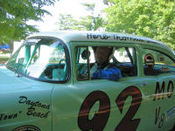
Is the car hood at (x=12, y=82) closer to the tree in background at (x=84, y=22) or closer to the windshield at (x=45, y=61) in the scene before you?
the windshield at (x=45, y=61)

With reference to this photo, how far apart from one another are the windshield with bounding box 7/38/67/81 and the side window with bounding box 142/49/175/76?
4.45ft

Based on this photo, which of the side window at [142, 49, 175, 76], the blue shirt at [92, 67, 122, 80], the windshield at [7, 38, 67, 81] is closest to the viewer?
the windshield at [7, 38, 67, 81]

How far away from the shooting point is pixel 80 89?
2203 millimetres

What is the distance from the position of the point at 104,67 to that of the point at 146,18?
11110 millimetres

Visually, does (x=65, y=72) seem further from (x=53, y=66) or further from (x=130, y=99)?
(x=130, y=99)

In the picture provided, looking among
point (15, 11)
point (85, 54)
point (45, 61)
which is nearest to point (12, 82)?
point (45, 61)

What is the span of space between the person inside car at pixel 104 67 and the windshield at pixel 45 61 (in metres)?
0.48

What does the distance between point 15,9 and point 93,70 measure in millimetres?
5189

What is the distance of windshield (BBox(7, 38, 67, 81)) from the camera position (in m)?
2.25

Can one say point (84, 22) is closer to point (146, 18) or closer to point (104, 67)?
point (146, 18)

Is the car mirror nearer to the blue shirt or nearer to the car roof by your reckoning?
the car roof

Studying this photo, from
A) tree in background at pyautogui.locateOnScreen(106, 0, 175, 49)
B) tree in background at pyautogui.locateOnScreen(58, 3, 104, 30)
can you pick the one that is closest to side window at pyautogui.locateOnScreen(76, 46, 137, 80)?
tree in background at pyautogui.locateOnScreen(106, 0, 175, 49)

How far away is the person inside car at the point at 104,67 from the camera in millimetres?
2646

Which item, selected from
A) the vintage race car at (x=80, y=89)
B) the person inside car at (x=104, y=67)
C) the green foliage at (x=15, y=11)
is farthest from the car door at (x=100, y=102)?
the green foliage at (x=15, y=11)
